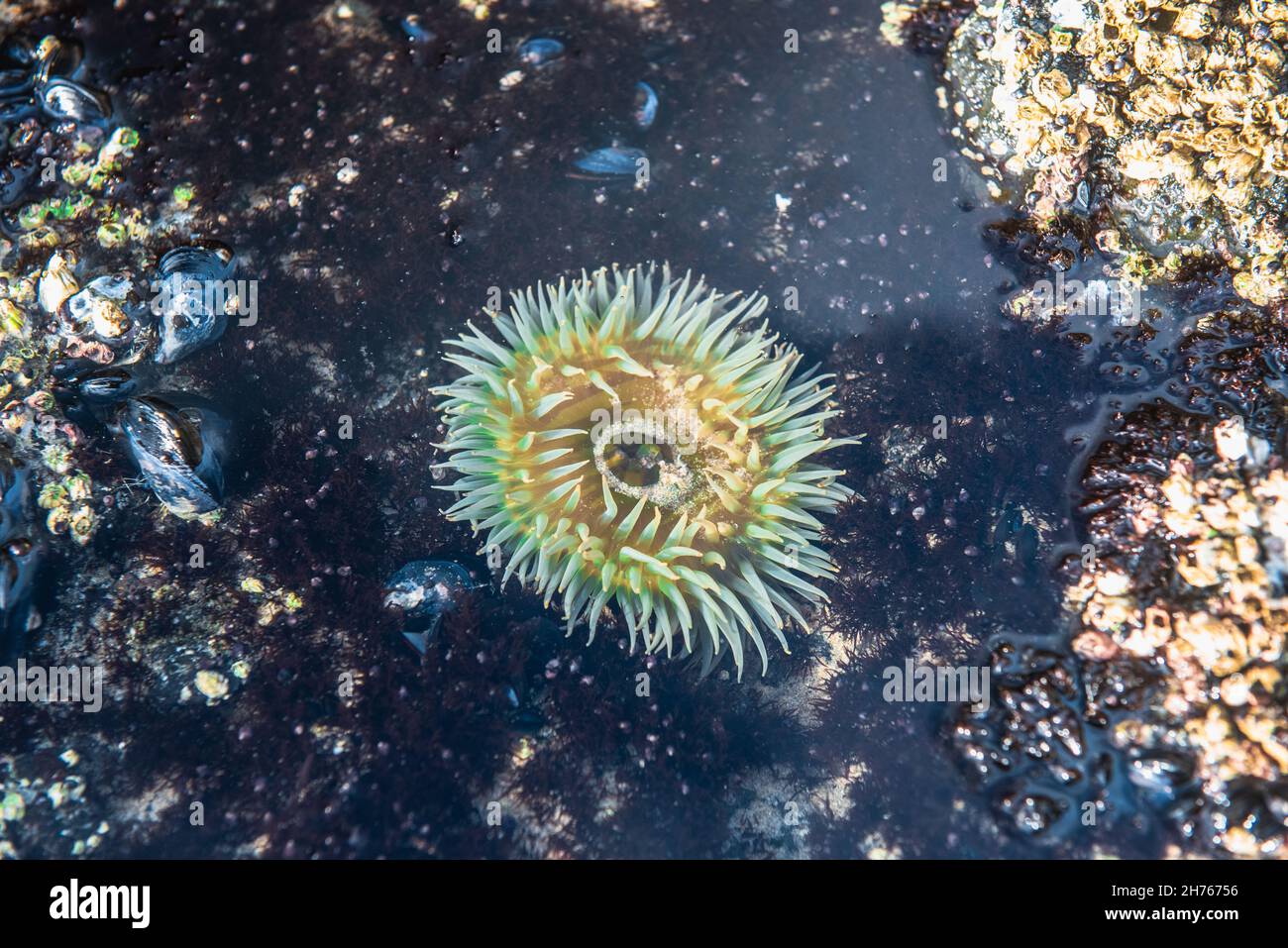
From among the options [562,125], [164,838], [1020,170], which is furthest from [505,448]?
[1020,170]

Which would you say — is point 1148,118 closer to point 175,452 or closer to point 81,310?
point 175,452

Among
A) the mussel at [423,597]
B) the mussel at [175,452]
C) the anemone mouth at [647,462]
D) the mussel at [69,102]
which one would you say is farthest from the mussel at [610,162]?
the mussel at [69,102]

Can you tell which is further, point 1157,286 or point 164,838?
point 1157,286

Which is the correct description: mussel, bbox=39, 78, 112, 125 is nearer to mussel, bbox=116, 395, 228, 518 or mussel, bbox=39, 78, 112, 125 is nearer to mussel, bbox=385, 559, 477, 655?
mussel, bbox=116, 395, 228, 518

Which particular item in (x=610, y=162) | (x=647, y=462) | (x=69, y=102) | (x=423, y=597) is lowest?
(x=423, y=597)

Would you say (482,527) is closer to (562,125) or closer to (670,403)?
(670,403)

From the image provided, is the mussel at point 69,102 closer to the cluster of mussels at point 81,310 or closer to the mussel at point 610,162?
the cluster of mussels at point 81,310

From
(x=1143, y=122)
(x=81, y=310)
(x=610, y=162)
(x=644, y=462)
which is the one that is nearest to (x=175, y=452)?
(x=81, y=310)
